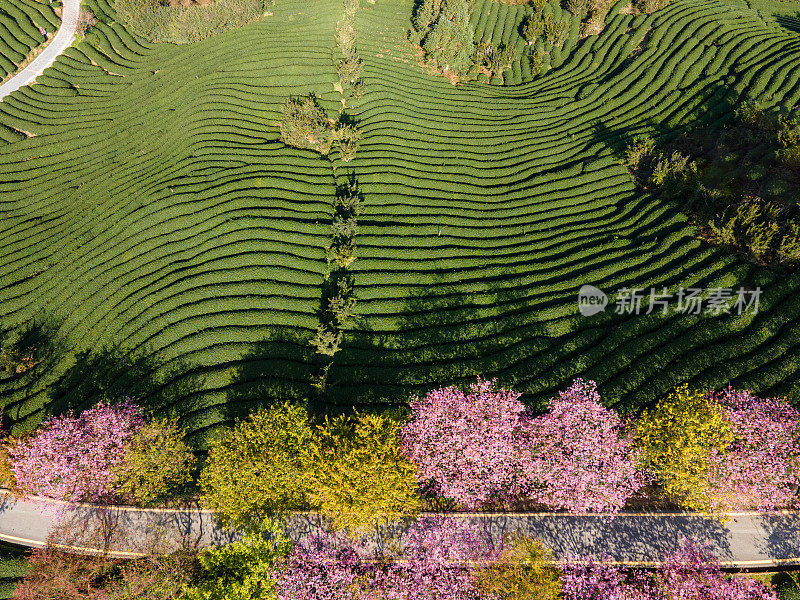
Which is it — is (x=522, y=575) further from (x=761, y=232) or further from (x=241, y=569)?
(x=761, y=232)

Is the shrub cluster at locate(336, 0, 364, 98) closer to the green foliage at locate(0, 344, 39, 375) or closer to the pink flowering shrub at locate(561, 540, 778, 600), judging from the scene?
the green foliage at locate(0, 344, 39, 375)

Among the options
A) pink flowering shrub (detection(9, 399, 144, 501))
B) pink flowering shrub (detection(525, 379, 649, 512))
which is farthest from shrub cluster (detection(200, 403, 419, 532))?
pink flowering shrub (detection(525, 379, 649, 512))

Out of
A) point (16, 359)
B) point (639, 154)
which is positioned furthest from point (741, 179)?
point (16, 359)

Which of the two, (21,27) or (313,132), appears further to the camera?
(21,27)

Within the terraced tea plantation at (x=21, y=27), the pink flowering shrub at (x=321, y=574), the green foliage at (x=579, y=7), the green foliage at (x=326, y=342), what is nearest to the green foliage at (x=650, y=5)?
the green foliage at (x=579, y=7)

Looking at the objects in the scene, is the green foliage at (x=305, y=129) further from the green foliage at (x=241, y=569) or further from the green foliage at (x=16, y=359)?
the green foliage at (x=241, y=569)

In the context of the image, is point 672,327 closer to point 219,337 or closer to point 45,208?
point 219,337
